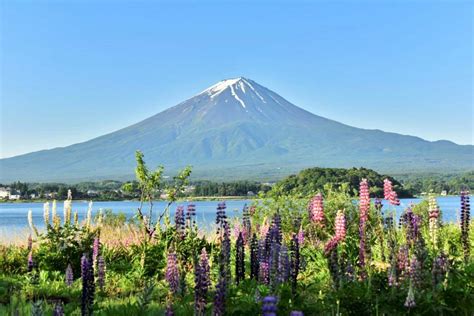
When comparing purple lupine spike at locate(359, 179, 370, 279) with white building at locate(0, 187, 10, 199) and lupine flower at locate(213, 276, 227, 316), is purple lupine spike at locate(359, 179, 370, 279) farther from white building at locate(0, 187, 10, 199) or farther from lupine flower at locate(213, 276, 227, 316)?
white building at locate(0, 187, 10, 199)

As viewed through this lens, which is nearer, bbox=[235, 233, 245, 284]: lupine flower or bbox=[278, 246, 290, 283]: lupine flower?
bbox=[278, 246, 290, 283]: lupine flower

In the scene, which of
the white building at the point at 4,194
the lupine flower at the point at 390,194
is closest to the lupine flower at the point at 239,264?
the lupine flower at the point at 390,194

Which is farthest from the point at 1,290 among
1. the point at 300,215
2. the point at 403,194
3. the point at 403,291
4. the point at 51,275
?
the point at 403,194

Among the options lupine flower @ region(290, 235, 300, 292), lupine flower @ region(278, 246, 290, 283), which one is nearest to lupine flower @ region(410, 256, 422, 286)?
lupine flower @ region(278, 246, 290, 283)

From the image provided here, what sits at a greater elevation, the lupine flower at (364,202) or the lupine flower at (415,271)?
the lupine flower at (364,202)

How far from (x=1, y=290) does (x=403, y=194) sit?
3452 centimetres

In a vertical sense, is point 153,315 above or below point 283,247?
below

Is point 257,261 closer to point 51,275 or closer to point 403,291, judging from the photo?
point 403,291

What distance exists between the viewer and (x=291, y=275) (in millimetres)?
7129

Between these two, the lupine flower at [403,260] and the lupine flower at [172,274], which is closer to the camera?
the lupine flower at [403,260]

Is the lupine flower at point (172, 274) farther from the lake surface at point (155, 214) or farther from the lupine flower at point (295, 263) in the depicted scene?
the lake surface at point (155, 214)

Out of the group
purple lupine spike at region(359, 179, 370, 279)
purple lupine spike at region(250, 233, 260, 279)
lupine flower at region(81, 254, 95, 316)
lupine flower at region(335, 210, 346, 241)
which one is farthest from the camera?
purple lupine spike at region(250, 233, 260, 279)

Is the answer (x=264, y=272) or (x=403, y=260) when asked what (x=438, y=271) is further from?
(x=264, y=272)

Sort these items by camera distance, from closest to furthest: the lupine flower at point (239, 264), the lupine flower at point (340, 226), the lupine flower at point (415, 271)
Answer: the lupine flower at point (415, 271), the lupine flower at point (340, 226), the lupine flower at point (239, 264)
